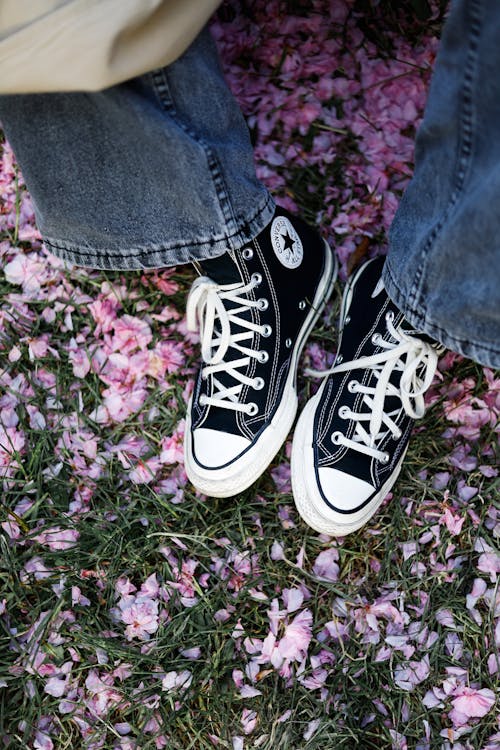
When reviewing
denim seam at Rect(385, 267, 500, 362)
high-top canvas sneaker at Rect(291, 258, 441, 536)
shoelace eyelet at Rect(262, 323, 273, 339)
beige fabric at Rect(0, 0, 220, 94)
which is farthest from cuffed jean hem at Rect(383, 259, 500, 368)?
beige fabric at Rect(0, 0, 220, 94)

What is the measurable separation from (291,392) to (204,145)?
496 mm

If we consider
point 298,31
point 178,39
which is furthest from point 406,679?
point 298,31

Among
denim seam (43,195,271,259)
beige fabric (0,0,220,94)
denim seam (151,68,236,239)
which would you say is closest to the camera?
beige fabric (0,0,220,94)

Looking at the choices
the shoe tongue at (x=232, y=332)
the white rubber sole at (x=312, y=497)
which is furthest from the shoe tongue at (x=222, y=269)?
the white rubber sole at (x=312, y=497)

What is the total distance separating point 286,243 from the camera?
124 centimetres

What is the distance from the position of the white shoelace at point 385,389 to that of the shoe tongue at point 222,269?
0.26 metres

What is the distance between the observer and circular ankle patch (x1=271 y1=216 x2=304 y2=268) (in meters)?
1.21

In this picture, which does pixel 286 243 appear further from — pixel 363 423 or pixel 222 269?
pixel 363 423

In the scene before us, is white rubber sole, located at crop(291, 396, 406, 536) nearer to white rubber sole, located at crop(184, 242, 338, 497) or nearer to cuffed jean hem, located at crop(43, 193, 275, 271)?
white rubber sole, located at crop(184, 242, 338, 497)

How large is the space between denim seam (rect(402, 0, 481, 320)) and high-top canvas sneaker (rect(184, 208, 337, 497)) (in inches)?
12.2

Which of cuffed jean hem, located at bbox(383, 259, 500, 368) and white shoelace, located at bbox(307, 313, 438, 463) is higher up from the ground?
cuffed jean hem, located at bbox(383, 259, 500, 368)

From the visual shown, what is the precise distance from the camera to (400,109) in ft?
5.00

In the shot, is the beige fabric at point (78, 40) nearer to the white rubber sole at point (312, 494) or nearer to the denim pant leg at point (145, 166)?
the denim pant leg at point (145, 166)

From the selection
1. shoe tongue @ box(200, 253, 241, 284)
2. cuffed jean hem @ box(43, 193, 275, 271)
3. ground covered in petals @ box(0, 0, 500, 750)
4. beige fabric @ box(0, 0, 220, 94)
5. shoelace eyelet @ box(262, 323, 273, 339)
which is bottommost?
ground covered in petals @ box(0, 0, 500, 750)
